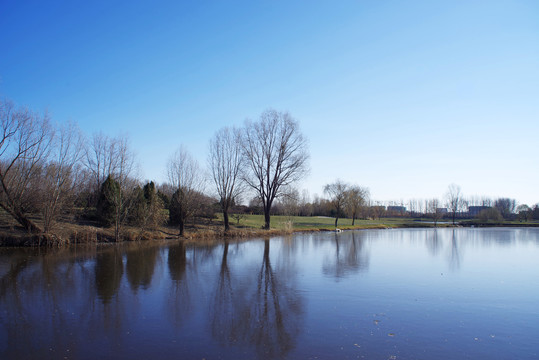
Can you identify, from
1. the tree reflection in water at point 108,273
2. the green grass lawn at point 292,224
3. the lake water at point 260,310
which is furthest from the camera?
the green grass lawn at point 292,224

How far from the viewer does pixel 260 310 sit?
28.4 feet

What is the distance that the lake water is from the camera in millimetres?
6242

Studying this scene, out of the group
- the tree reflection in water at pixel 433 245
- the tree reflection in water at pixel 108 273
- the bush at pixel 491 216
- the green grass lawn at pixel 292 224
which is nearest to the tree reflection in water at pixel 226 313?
the tree reflection in water at pixel 108 273

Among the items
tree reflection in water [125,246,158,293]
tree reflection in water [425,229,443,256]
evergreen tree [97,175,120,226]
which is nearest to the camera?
tree reflection in water [125,246,158,293]

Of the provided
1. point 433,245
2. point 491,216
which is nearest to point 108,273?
point 433,245

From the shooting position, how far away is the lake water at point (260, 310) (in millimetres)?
6242

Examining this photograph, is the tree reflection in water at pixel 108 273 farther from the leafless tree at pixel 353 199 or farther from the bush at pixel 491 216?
the bush at pixel 491 216

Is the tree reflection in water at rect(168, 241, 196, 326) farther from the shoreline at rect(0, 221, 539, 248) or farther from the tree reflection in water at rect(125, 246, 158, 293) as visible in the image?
the shoreline at rect(0, 221, 539, 248)

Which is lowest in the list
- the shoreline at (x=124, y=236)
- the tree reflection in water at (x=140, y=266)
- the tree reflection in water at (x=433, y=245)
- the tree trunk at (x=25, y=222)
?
the tree reflection in water at (x=433, y=245)

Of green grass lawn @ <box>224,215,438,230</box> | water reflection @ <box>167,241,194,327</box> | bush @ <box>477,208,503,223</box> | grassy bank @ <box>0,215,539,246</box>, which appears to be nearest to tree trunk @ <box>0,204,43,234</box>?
grassy bank @ <box>0,215,539,246</box>

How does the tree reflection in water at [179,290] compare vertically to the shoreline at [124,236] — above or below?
below

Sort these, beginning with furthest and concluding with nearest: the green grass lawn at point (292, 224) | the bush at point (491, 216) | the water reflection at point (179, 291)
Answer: the bush at point (491, 216)
the green grass lawn at point (292, 224)
the water reflection at point (179, 291)

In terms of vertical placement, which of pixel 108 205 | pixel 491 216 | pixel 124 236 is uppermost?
pixel 108 205

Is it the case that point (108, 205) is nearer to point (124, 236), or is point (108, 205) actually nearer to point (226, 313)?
point (124, 236)
